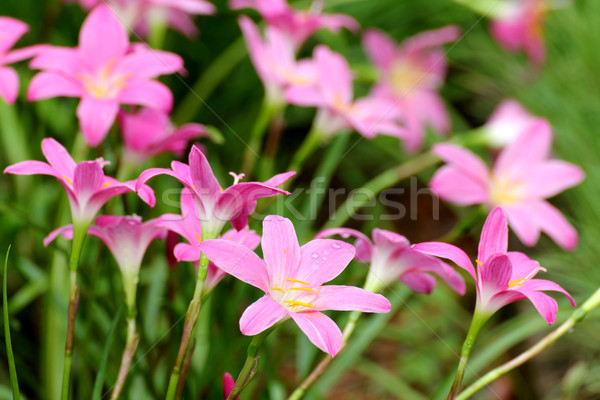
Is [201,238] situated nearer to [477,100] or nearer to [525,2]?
[525,2]

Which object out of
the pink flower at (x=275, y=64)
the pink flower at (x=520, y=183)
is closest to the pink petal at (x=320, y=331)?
the pink flower at (x=520, y=183)

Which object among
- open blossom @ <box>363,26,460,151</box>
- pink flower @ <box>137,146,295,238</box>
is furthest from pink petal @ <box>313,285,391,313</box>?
open blossom @ <box>363,26,460,151</box>

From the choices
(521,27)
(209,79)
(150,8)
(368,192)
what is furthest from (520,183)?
(209,79)

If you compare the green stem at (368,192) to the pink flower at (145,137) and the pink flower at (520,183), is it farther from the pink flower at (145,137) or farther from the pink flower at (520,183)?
the pink flower at (145,137)

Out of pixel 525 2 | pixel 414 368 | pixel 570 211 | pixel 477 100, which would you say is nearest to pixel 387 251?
pixel 414 368

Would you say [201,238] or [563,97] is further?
[563,97]

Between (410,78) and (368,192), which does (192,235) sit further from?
(410,78)
